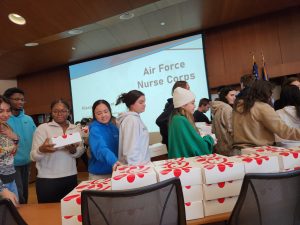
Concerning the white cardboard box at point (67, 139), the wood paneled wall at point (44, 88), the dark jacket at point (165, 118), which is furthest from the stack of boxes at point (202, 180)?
the wood paneled wall at point (44, 88)

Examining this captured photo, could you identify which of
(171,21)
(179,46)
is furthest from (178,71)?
(171,21)

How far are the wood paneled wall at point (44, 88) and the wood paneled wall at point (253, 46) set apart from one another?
382 centimetres

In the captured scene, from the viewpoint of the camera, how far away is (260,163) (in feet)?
4.50

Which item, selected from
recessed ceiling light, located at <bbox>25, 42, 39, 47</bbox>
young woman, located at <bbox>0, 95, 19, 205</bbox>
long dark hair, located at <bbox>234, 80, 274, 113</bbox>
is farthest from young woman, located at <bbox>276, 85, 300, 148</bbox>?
recessed ceiling light, located at <bbox>25, 42, 39, 47</bbox>

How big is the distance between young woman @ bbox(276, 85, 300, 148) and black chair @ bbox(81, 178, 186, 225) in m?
1.32

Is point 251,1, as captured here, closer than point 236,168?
No

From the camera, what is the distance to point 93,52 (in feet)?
20.1

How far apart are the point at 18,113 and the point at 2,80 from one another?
5.76 metres

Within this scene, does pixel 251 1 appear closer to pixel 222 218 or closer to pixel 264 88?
pixel 264 88

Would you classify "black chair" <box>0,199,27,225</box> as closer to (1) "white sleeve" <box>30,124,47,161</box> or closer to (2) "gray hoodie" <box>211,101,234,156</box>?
(1) "white sleeve" <box>30,124,47,161</box>

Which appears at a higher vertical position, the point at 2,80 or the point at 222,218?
the point at 2,80

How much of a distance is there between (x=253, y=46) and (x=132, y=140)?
4.50 meters

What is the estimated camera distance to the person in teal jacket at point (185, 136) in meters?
1.93

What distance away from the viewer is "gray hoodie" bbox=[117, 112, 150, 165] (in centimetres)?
183
